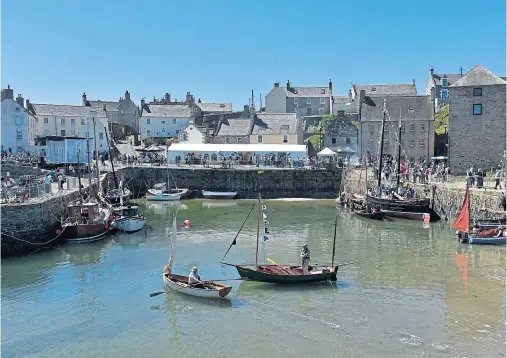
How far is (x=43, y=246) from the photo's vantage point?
28000 mm

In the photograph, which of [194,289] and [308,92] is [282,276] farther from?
[308,92]

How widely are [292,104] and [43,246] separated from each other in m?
65.4

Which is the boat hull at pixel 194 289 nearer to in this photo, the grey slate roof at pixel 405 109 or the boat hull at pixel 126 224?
the boat hull at pixel 126 224

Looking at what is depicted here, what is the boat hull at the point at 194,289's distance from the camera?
1903cm

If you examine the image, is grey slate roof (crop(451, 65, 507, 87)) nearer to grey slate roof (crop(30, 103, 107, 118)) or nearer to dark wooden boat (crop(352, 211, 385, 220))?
dark wooden boat (crop(352, 211, 385, 220))

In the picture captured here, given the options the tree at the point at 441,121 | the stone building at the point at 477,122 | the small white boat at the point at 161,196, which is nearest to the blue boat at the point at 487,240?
the stone building at the point at 477,122

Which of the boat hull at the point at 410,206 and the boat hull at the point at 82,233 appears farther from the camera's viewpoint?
the boat hull at the point at 410,206

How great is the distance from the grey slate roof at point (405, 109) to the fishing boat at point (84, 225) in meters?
39.8

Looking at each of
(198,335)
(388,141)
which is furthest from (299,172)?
(198,335)

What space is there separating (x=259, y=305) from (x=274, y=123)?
174 feet

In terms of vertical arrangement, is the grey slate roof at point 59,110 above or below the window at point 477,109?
above

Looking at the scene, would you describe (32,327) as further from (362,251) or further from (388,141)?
(388,141)

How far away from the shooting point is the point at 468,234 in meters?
28.5

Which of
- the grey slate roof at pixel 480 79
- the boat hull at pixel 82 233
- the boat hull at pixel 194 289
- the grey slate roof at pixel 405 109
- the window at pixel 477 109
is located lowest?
the boat hull at pixel 194 289
